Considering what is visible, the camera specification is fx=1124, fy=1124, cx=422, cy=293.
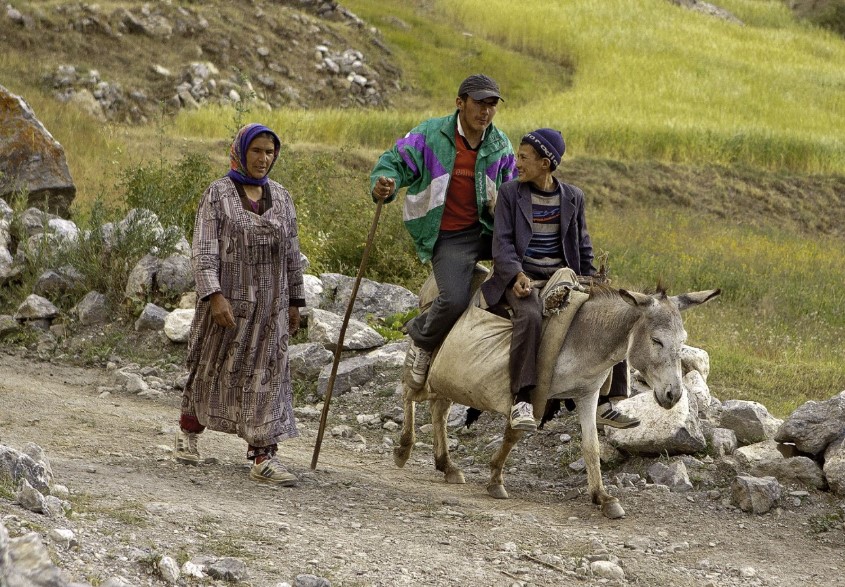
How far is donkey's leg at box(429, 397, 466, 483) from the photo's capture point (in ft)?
23.6

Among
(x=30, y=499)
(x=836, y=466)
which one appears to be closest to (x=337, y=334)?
(x=836, y=466)

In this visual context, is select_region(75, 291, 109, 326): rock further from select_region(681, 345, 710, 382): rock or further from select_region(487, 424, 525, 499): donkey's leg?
select_region(681, 345, 710, 382): rock

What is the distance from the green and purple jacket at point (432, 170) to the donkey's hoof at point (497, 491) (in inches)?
57.5

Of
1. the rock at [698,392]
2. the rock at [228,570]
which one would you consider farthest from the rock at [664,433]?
the rock at [228,570]

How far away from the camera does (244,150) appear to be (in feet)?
20.5

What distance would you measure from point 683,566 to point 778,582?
0.46 m

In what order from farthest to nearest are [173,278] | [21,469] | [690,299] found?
[173,278]
[690,299]
[21,469]

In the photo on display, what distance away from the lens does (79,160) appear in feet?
52.7

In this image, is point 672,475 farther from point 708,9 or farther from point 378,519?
point 708,9

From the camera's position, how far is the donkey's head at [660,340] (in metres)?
5.80

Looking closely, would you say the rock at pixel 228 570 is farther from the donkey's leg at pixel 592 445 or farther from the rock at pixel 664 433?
the rock at pixel 664 433

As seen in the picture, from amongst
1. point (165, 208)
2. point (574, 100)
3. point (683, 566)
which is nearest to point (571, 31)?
point (574, 100)

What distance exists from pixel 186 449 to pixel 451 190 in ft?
7.25

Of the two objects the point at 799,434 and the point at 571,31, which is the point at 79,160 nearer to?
the point at 799,434
